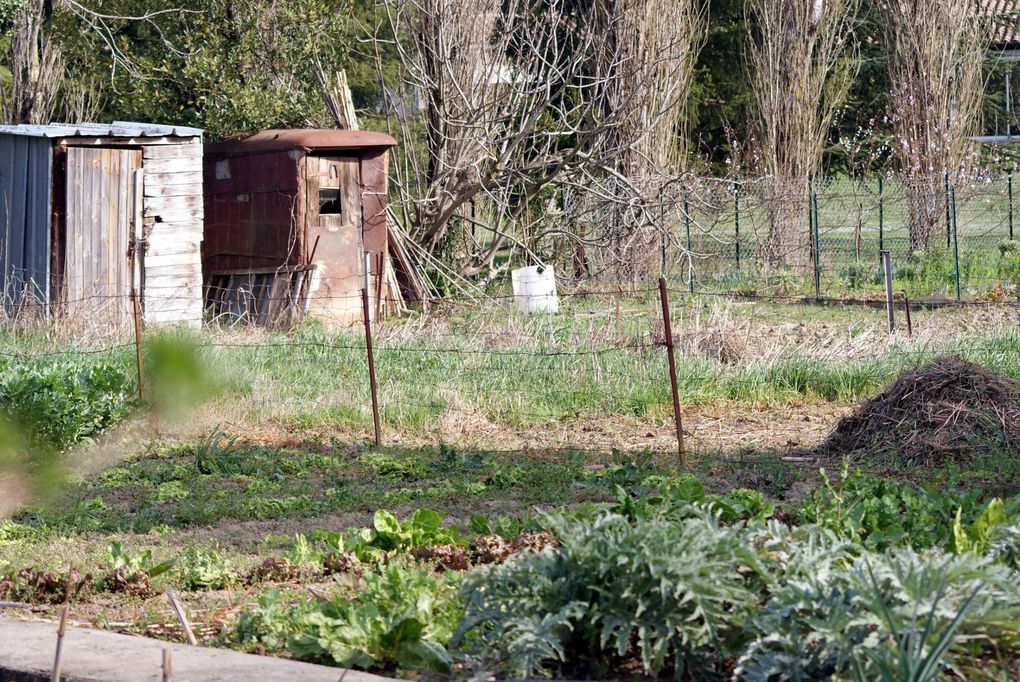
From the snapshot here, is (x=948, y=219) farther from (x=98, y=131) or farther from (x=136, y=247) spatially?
(x=98, y=131)

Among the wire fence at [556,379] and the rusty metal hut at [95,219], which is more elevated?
the rusty metal hut at [95,219]

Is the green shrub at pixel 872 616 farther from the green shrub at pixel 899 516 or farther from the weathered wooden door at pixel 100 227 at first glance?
the weathered wooden door at pixel 100 227

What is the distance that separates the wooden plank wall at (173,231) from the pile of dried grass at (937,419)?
7874 mm

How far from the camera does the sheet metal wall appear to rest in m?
13.0

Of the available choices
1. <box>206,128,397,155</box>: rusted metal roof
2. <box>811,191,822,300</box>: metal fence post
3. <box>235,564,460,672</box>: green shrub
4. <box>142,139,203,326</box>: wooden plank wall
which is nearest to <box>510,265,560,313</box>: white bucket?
<box>206,128,397,155</box>: rusted metal roof

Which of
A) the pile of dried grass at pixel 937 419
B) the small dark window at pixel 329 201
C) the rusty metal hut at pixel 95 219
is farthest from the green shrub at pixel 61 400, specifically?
the small dark window at pixel 329 201

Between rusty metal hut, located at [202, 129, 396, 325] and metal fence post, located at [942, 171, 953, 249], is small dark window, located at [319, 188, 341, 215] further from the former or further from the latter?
metal fence post, located at [942, 171, 953, 249]

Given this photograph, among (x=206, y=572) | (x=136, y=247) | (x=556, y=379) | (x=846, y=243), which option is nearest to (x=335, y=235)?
(x=136, y=247)

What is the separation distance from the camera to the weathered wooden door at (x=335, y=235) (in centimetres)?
1430

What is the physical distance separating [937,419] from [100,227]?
30.2 feet

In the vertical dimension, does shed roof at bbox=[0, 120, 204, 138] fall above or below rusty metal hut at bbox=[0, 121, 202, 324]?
above

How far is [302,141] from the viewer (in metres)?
14.0

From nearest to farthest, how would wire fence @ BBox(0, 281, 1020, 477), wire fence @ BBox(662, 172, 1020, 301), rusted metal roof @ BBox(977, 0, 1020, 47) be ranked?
1. wire fence @ BBox(0, 281, 1020, 477)
2. wire fence @ BBox(662, 172, 1020, 301)
3. rusted metal roof @ BBox(977, 0, 1020, 47)

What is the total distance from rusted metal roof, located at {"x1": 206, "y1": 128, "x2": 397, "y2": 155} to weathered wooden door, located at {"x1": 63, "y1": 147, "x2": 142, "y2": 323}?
1.60 metres
